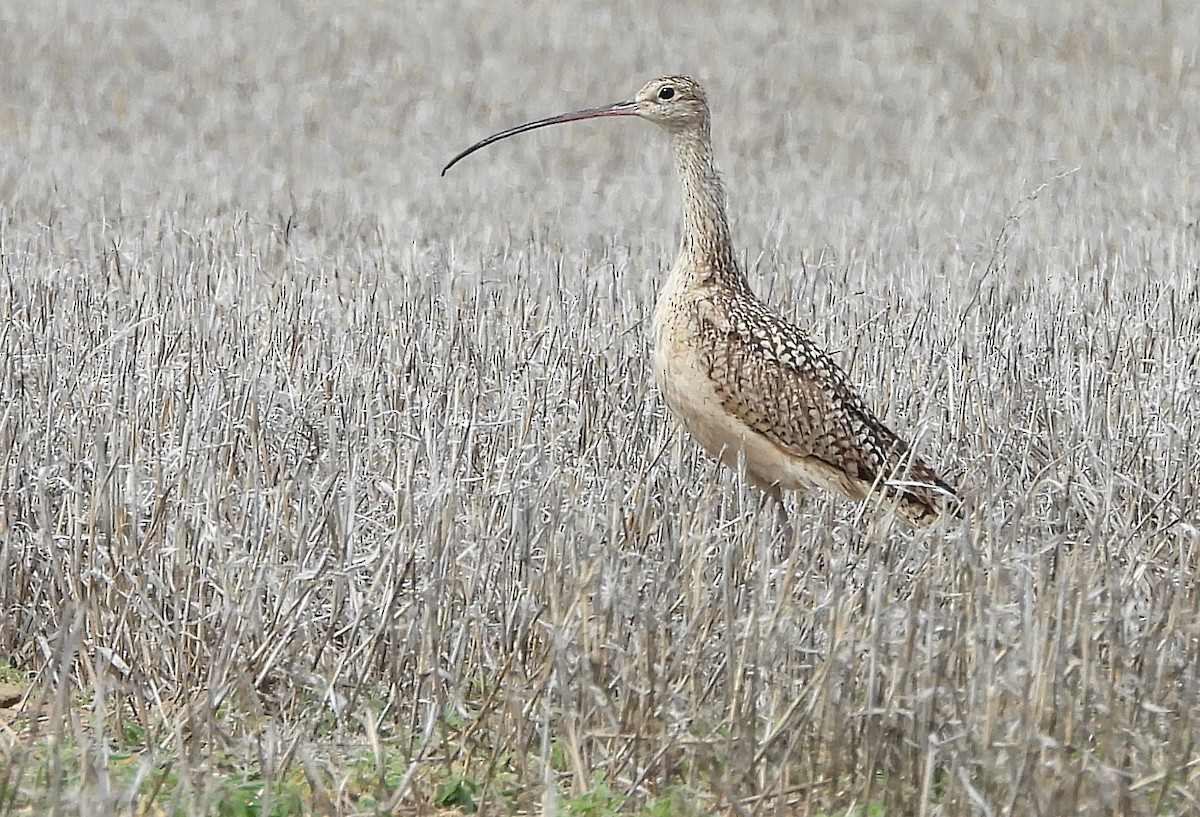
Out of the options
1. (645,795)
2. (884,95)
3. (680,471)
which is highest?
(884,95)

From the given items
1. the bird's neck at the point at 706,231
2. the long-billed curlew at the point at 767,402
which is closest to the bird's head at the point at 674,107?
A: the bird's neck at the point at 706,231

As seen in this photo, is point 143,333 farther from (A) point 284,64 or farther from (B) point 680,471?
(A) point 284,64

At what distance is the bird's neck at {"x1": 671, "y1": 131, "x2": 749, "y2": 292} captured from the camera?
4.90 metres

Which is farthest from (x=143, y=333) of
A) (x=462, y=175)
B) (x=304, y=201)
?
(x=462, y=175)

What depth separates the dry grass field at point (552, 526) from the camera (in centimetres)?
333

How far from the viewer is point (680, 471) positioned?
15.8 ft

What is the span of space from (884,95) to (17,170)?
731cm

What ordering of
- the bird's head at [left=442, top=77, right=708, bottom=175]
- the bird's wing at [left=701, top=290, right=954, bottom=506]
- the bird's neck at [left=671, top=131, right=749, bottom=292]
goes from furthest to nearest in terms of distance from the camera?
the bird's head at [left=442, top=77, right=708, bottom=175]
the bird's neck at [left=671, top=131, right=749, bottom=292]
the bird's wing at [left=701, top=290, right=954, bottom=506]

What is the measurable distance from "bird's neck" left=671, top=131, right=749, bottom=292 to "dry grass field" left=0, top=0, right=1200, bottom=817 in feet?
1.75

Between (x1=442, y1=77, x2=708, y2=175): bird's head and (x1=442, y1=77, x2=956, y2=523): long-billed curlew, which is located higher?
(x1=442, y1=77, x2=708, y2=175): bird's head

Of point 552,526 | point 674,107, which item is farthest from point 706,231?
point 552,526

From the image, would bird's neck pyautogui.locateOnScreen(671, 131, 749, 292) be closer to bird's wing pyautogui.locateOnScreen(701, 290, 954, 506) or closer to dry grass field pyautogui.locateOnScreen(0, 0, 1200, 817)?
bird's wing pyautogui.locateOnScreen(701, 290, 954, 506)

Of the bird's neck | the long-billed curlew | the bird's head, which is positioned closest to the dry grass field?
the long-billed curlew

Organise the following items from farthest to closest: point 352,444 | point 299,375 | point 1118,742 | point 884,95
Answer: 1. point 884,95
2. point 299,375
3. point 352,444
4. point 1118,742
